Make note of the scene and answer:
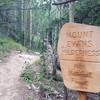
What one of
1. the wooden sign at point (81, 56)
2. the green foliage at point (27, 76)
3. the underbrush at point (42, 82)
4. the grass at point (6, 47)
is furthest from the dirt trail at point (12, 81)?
the wooden sign at point (81, 56)

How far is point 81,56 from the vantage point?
9.75 ft

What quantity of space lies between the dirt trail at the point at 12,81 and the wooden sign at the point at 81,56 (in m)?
4.42

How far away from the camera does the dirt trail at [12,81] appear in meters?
7.40

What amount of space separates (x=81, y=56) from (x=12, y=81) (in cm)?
586

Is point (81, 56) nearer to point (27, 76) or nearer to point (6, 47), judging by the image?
point (27, 76)

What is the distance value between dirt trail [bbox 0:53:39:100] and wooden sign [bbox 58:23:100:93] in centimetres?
442

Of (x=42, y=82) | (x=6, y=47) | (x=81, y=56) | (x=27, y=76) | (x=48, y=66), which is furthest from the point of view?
(x=6, y=47)

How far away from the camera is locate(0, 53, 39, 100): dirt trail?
7398mm

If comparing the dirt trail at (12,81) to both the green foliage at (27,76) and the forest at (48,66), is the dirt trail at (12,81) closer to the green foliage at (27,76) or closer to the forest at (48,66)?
the forest at (48,66)

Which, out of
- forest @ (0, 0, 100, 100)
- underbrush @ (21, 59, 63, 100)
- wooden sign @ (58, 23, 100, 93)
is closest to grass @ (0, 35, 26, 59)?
forest @ (0, 0, 100, 100)

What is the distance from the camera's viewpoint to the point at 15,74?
30.7 ft

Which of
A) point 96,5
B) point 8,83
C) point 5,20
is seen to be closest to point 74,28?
point 96,5

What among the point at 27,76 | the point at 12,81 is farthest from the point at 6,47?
the point at 12,81

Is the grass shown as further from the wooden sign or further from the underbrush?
the wooden sign
